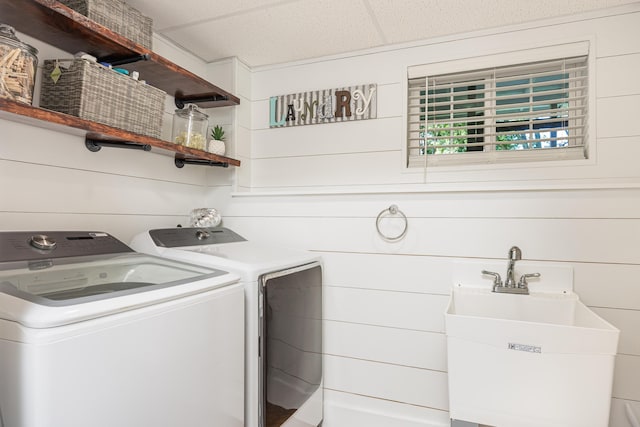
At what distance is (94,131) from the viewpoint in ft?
4.25

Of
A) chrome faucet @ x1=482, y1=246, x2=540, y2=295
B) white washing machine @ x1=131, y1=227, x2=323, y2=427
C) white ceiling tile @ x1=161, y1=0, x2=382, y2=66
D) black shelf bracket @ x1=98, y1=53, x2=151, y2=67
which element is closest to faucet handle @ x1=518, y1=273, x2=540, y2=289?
chrome faucet @ x1=482, y1=246, x2=540, y2=295

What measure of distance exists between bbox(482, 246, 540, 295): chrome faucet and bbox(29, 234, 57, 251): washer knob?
1.78m

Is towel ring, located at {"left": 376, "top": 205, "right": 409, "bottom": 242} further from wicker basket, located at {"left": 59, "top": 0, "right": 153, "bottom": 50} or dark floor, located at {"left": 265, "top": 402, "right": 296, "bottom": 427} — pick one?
wicker basket, located at {"left": 59, "top": 0, "right": 153, "bottom": 50}

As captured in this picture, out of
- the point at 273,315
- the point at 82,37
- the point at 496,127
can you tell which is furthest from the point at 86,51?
the point at 496,127

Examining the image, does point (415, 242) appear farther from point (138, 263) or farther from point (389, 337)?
point (138, 263)

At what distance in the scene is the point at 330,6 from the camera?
1.66 metres

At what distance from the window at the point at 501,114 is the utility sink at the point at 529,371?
0.87 m

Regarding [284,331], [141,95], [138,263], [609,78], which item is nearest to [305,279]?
[284,331]

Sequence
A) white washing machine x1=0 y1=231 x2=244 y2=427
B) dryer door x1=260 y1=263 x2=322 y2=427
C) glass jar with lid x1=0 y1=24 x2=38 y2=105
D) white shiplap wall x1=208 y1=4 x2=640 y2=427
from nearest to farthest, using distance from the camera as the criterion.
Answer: white washing machine x1=0 y1=231 x2=244 y2=427 < glass jar with lid x1=0 y1=24 x2=38 y2=105 < dryer door x1=260 y1=263 x2=322 y2=427 < white shiplap wall x1=208 y1=4 x2=640 y2=427

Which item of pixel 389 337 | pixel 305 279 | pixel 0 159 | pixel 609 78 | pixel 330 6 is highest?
pixel 330 6

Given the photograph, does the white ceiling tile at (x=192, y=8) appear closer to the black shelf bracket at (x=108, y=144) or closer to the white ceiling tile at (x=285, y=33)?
the white ceiling tile at (x=285, y=33)

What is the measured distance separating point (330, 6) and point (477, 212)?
3.84 feet

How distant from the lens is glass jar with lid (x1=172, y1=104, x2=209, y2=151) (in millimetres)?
1869

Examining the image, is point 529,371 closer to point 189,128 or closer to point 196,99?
point 189,128
